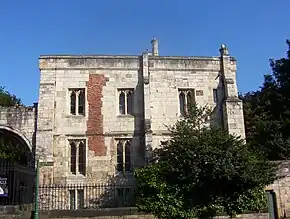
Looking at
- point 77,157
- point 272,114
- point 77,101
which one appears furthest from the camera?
point 272,114

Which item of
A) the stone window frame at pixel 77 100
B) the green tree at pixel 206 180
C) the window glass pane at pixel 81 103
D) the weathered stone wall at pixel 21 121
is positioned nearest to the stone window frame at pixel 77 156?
the stone window frame at pixel 77 100

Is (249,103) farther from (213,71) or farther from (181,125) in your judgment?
(181,125)

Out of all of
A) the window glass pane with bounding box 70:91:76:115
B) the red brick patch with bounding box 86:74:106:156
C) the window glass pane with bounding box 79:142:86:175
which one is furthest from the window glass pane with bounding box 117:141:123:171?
the window glass pane with bounding box 70:91:76:115

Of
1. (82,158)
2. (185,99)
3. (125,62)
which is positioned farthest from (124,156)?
(125,62)

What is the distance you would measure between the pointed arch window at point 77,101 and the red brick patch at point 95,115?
18.8 inches

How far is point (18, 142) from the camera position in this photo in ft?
81.0

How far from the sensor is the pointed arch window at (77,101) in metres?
24.1

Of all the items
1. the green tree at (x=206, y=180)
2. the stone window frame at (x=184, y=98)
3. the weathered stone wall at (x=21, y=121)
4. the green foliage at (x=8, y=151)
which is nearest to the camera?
the green tree at (x=206, y=180)

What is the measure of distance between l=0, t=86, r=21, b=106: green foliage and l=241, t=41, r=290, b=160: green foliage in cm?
2023

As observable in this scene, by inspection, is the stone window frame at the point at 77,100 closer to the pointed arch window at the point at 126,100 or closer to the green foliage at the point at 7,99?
the pointed arch window at the point at 126,100

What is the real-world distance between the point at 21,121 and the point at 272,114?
18282 mm

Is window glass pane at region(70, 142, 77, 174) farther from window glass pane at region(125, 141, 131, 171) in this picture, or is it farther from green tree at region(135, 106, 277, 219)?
green tree at region(135, 106, 277, 219)

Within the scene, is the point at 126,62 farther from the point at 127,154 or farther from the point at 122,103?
the point at 127,154

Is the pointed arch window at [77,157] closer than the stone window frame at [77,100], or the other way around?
the pointed arch window at [77,157]
